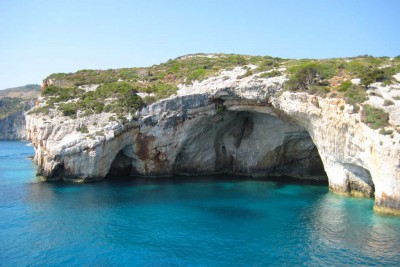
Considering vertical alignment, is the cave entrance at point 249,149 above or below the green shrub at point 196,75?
below

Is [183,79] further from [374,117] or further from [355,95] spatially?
[374,117]

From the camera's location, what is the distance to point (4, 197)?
29125 mm

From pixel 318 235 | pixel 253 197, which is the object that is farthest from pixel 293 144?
pixel 318 235

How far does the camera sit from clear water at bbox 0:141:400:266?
58.7 ft

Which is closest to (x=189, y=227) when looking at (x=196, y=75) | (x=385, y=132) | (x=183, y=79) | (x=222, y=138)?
(x=385, y=132)

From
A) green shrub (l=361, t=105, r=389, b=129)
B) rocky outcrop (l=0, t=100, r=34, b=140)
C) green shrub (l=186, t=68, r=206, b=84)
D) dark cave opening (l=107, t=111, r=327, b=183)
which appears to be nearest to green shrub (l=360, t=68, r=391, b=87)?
green shrub (l=361, t=105, r=389, b=129)

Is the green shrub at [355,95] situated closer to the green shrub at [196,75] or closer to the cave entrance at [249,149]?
the cave entrance at [249,149]

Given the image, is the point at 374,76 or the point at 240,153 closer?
the point at 374,76

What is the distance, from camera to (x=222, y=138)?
4009 centimetres

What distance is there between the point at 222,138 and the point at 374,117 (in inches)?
702

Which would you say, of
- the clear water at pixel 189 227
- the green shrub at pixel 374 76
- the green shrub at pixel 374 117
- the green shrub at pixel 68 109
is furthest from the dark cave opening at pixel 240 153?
the green shrub at pixel 374 117

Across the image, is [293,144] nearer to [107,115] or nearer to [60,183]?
[107,115]

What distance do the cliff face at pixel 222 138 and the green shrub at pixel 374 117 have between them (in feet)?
1.91

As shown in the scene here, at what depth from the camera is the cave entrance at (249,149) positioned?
36688mm
